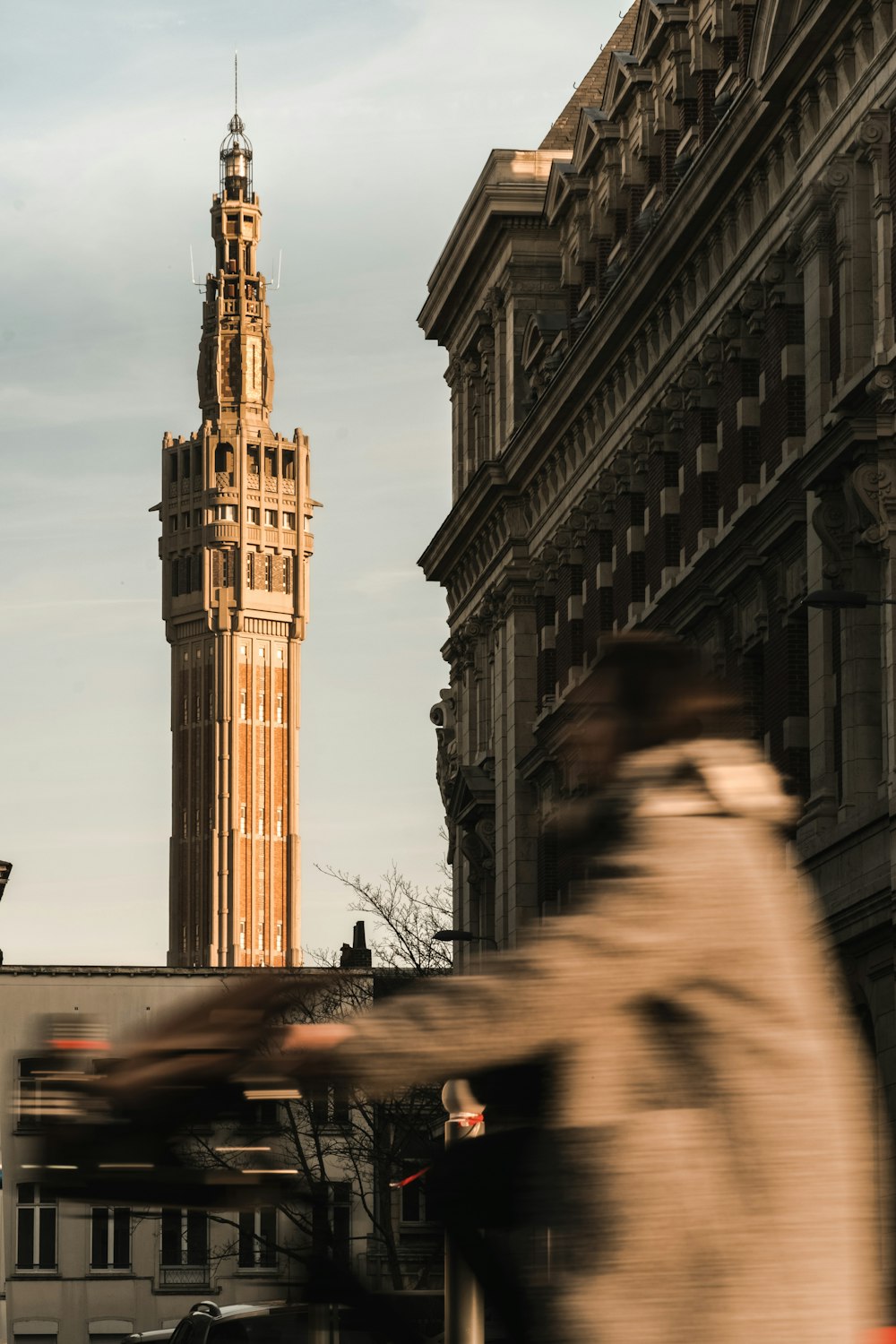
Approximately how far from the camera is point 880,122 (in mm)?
30875

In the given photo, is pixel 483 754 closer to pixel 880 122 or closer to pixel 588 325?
pixel 588 325

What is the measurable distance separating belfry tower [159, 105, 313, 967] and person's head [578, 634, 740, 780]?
157m

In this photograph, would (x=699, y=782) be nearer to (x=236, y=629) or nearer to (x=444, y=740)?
(x=444, y=740)

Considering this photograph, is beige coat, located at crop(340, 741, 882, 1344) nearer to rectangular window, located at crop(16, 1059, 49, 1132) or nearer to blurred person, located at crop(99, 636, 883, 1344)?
blurred person, located at crop(99, 636, 883, 1344)

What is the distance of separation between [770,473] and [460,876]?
23581mm

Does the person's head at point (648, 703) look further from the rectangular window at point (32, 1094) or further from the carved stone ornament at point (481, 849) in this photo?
the carved stone ornament at point (481, 849)

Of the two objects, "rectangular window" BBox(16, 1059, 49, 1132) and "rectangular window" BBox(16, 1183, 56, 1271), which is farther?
"rectangular window" BBox(16, 1183, 56, 1271)

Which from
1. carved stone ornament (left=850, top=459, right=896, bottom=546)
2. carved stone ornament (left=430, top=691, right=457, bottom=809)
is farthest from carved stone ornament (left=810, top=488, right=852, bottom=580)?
carved stone ornament (left=430, top=691, right=457, bottom=809)

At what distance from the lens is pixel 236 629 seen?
165375mm

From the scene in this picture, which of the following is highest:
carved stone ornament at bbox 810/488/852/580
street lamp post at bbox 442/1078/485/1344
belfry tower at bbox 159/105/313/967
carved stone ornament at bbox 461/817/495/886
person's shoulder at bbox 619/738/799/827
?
belfry tower at bbox 159/105/313/967

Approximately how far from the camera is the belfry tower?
531 ft

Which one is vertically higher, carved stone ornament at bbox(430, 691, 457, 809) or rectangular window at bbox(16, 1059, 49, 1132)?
carved stone ornament at bbox(430, 691, 457, 809)

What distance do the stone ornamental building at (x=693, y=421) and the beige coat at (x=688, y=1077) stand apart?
1749 cm

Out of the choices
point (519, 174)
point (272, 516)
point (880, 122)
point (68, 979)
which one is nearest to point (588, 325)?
point (519, 174)
